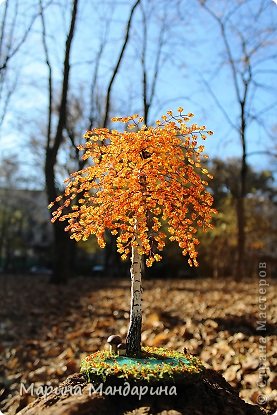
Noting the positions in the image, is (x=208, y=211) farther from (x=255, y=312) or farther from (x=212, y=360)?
(x=255, y=312)

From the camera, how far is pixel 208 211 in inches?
85.2

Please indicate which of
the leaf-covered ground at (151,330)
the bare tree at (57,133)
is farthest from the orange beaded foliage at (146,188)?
the leaf-covered ground at (151,330)

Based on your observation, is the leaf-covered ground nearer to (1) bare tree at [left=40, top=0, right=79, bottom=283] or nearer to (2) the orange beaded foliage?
(1) bare tree at [left=40, top=0, right=79, bottom=283]

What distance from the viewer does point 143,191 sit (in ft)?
6.86

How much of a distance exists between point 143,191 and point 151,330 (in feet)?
5.77

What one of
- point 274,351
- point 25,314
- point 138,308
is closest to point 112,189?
point 138,308

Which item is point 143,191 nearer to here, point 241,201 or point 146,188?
point 146,188

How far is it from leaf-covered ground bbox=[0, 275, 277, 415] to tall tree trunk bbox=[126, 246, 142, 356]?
2.77 ft

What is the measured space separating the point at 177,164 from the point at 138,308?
0.74m

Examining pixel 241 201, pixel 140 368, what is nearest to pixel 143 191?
pixel 140 368

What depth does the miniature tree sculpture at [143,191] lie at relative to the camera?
2086mm

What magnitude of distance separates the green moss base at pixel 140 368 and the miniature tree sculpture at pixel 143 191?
0.12 m

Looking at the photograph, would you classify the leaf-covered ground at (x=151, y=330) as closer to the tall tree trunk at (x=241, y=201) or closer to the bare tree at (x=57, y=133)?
the tall tree trunk at (x=241, y=201)

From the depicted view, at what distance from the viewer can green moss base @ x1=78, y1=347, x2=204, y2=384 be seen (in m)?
1.97
